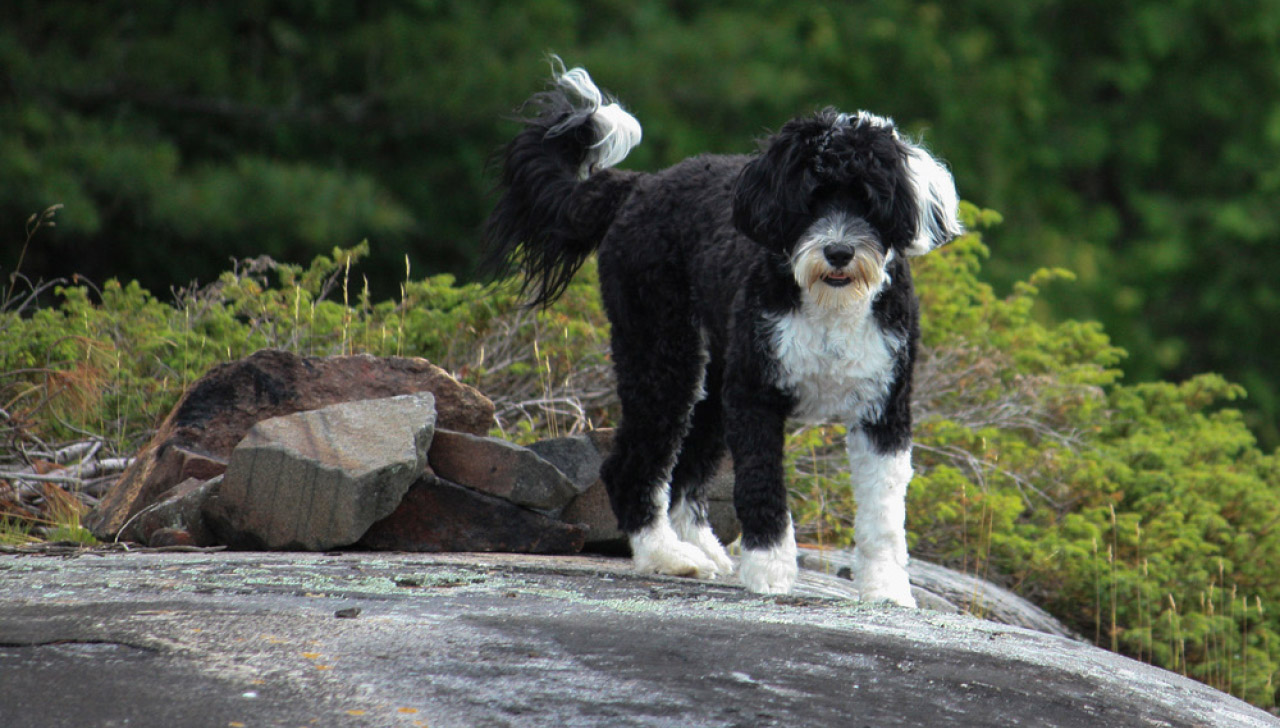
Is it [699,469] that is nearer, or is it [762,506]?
[762,506]

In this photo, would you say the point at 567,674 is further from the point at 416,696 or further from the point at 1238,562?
the point at 1238,562

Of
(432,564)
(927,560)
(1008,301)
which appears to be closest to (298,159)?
(1008,301)

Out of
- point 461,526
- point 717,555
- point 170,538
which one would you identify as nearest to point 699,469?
point 717,555

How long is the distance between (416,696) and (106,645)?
2.89 ft

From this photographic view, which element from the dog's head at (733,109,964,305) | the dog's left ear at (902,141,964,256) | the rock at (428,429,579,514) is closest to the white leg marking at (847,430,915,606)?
the dog's head at (733,109,964,305)

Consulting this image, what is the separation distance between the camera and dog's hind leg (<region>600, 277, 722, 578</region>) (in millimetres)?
6371

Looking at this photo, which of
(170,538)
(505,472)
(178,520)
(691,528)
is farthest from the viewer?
(505,472)

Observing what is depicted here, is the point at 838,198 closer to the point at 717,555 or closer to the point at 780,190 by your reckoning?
the point at 780,190

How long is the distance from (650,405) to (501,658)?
237 centimetres

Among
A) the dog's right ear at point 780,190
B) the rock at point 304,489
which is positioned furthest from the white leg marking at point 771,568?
the rock at point 304,489

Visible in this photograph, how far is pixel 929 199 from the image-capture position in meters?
5.54

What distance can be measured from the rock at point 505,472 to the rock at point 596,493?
16 cm

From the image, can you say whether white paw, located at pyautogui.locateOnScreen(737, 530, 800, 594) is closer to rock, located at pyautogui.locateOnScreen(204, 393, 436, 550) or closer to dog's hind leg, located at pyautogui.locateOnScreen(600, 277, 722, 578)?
dog's hind leg, located at pyautogui.locateOnScreen(600, 277, 722, 578)

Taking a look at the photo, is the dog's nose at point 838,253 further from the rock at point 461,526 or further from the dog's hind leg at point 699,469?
the rock at point 461,526
